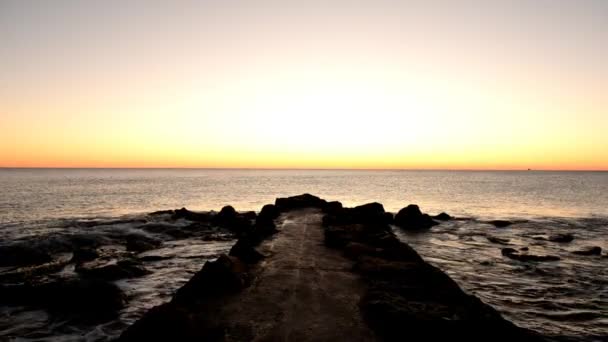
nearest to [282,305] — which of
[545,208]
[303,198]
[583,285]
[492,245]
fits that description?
A: [583,285]

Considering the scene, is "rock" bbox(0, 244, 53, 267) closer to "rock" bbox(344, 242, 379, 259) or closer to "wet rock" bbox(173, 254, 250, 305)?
"wet rock" bbox(173, 254, 250, 305)

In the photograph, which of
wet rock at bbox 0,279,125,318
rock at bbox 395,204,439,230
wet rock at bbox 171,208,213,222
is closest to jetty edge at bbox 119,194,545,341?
wet rock at bbox 0,279,125,318

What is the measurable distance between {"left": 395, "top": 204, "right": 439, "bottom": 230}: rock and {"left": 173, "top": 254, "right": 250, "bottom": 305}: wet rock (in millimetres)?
23725

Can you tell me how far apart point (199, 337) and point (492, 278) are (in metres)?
13.4

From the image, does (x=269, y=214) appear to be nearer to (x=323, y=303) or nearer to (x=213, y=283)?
(x=213, y=283)

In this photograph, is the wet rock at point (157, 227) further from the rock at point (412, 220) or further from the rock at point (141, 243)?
the rock at point (412, 220)

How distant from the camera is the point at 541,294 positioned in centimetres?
1409

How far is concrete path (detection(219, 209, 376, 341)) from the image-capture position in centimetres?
744

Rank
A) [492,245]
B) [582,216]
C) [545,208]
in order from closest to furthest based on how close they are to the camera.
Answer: [492,245]
[582,216]
[545,208]

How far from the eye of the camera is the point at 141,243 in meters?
22.5

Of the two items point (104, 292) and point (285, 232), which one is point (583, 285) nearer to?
point (285, 232)

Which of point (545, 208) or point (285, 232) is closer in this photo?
point (285, 232)

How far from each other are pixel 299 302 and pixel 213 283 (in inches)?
96.0

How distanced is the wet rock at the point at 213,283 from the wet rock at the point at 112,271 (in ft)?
21.6
